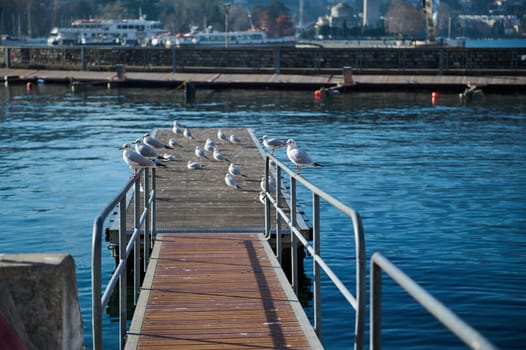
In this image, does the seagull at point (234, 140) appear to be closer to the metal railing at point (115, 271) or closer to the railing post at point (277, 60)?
the metal railing at point (115, 271)

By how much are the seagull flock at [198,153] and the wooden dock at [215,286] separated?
71cm

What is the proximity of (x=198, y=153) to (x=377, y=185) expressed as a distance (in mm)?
3879

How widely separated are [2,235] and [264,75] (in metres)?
41.1

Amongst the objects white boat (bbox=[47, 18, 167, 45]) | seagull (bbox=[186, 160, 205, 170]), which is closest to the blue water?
seagull (bbox=[186, 160, 205, 170])

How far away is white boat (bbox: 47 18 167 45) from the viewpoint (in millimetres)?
136500

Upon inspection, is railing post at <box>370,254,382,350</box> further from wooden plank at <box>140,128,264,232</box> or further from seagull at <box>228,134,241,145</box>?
seagull at <box>228,134,241,145</box>

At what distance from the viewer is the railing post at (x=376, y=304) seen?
4.58 meters

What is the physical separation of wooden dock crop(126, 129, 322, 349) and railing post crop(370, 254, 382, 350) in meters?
2.15

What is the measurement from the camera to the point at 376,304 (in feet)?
15.3

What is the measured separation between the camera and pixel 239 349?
6906 millimetres

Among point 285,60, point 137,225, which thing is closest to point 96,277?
point 137,225

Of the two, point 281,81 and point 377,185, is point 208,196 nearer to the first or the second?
point 377,185

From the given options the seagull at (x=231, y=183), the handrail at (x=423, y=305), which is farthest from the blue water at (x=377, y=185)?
the handrail at (x=423, y=305)

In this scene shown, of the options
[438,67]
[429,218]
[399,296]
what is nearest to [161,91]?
[438,67]
